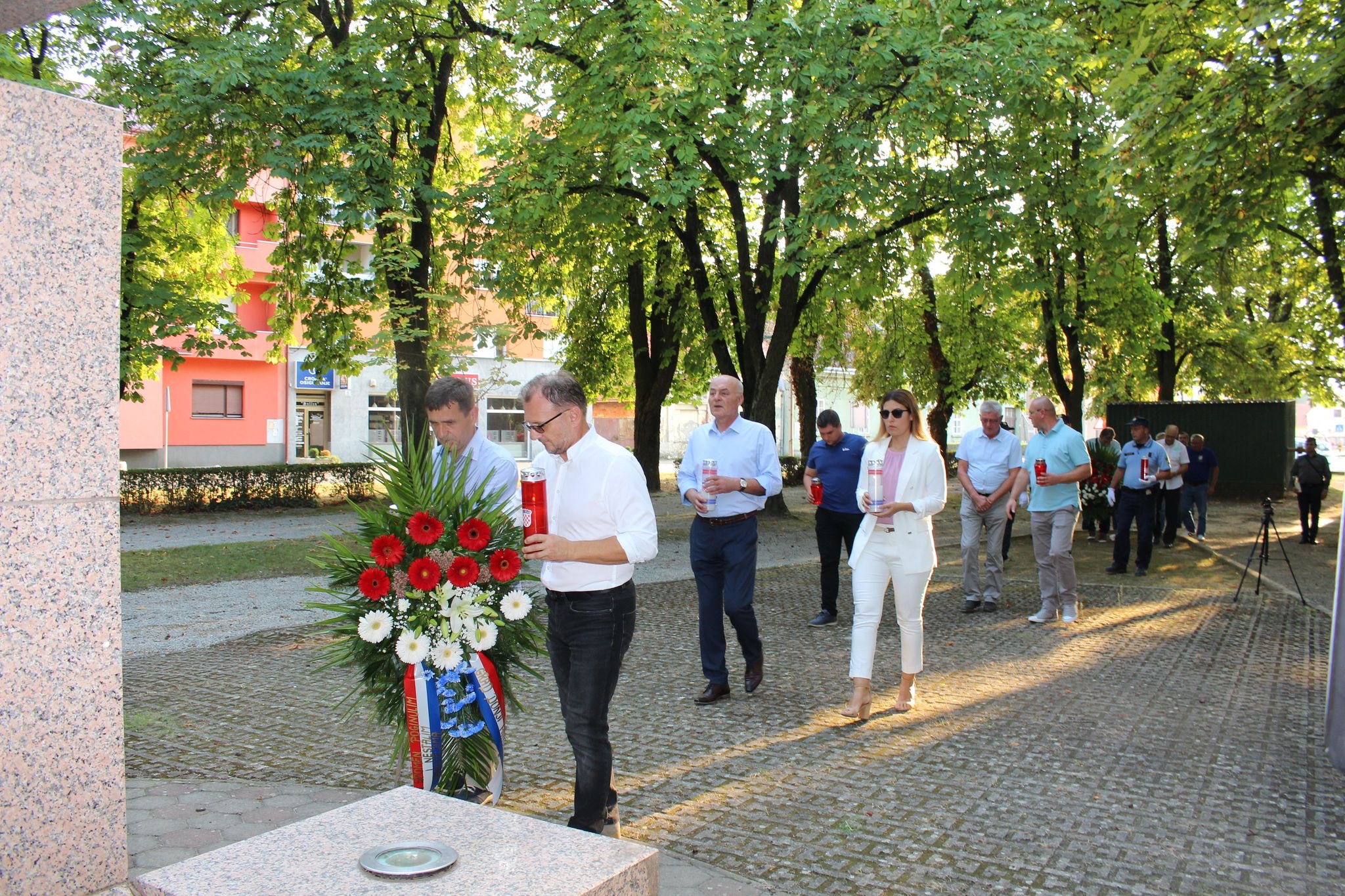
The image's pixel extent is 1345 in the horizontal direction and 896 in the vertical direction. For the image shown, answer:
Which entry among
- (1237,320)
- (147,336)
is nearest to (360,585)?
(147,336)

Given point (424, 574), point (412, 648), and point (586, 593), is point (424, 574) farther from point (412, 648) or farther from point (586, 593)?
point (586, 593)

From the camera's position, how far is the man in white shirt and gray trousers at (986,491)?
35.9 ft

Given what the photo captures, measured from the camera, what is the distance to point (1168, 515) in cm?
1725

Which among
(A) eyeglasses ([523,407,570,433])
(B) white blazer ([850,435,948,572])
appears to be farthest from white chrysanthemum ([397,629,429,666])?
(B) white blazer ([850,435,948,572])

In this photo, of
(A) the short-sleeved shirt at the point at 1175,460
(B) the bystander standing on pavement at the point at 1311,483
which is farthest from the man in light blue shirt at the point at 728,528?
(B) the bystander standing on pavement at the point at 1311,483

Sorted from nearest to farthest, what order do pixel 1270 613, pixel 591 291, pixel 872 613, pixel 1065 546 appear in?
pixel 872 613
pixel 1065 546
pixel 1270 613
pixel 591 291

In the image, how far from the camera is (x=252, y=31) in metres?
14.4

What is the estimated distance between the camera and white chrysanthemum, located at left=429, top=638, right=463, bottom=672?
14.9 ft

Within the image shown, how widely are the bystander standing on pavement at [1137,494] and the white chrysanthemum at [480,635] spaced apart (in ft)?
36.8

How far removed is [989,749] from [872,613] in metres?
1.15

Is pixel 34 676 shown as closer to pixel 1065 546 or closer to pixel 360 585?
pixel 360 585

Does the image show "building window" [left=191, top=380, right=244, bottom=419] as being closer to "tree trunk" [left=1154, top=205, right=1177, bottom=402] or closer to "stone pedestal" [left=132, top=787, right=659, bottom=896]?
"tree trunk" [left=1154, top=205, right=1177, bottom=402]

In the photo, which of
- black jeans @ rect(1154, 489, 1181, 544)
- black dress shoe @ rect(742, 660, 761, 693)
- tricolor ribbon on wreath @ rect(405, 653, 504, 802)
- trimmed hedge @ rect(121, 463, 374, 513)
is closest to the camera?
tricolor ribbon on wreath @ rect(405, 653, 504, 802)

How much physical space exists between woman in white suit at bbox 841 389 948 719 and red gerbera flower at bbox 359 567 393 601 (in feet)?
10.8
